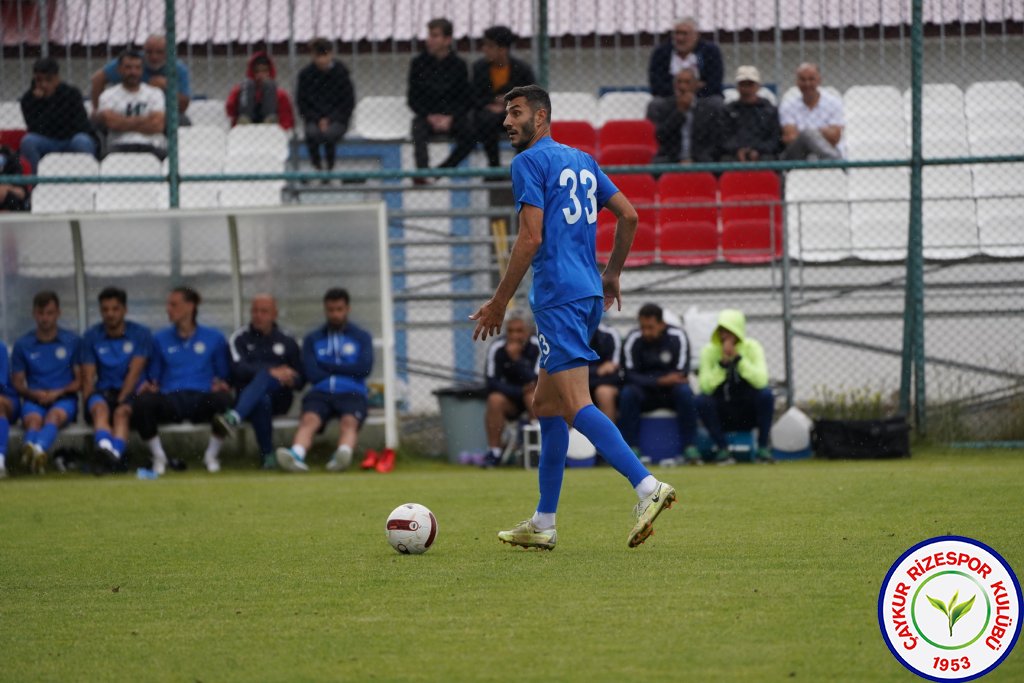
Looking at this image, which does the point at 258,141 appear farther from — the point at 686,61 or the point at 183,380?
the point at 686,61

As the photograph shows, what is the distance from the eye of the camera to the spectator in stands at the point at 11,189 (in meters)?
14.2

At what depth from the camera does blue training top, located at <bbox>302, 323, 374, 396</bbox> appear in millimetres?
13305

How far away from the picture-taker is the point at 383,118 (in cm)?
1662

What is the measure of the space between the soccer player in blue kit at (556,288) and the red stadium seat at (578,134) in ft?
31.3

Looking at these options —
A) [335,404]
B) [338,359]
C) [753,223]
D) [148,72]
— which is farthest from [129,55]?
[753,223]

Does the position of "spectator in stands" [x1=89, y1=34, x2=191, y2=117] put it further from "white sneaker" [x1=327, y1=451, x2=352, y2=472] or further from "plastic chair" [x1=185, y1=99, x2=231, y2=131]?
"white sneaker" [x1=327, y1=451, x2=352, y2=472]

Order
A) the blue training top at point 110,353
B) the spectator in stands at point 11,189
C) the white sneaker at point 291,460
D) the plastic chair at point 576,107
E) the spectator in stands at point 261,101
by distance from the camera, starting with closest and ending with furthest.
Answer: the white sneaker at point 291,460 → the blue training top at point 110,353 → the spectator in stands at point 11,189 → the spectator in stands at point 261,101 → the plastic chair at point 576,107

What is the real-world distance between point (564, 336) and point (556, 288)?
0.75 ft

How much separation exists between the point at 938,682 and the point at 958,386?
1058 cm

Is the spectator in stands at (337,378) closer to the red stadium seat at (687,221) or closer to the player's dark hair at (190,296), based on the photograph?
the player's dark hair at (190,296)

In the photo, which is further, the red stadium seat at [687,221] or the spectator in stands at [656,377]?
the red stadium seat at [687,221]

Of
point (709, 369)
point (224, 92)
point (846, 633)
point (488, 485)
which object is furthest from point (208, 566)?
point (224, 92)

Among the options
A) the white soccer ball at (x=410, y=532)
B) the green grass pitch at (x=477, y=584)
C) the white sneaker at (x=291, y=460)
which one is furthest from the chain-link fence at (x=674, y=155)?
the white soccer ball at (x=410, y=532)

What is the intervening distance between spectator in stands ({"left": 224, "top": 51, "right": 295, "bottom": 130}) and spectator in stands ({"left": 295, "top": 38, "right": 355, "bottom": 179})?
93 cm
